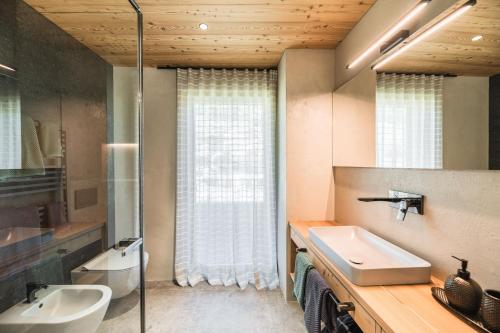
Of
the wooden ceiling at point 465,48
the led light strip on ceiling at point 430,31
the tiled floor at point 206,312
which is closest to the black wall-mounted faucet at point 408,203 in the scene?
the wooden ceiling at point 465,48

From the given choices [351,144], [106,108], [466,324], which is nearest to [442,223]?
[466,324]

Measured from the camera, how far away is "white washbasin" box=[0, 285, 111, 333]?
134cm

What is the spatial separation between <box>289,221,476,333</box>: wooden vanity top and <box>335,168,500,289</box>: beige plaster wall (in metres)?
0.19

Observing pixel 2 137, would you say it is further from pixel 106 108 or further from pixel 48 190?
pixel 106 108

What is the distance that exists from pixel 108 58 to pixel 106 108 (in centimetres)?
58

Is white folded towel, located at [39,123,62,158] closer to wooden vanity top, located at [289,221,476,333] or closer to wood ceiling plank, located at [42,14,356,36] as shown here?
wood ceiling plank, located at [42,14,356,36]

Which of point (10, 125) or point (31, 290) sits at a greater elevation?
point (10, 125)

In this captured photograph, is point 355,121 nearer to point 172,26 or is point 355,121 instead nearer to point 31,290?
point 172,26

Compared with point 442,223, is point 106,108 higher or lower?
higher

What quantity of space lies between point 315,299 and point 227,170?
1656 millimetres

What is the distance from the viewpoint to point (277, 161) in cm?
281

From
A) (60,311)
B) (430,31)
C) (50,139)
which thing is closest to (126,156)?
(50,139)

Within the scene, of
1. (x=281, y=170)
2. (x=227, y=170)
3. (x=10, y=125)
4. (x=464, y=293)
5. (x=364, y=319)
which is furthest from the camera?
(x=227, y=170)

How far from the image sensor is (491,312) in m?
0.84
